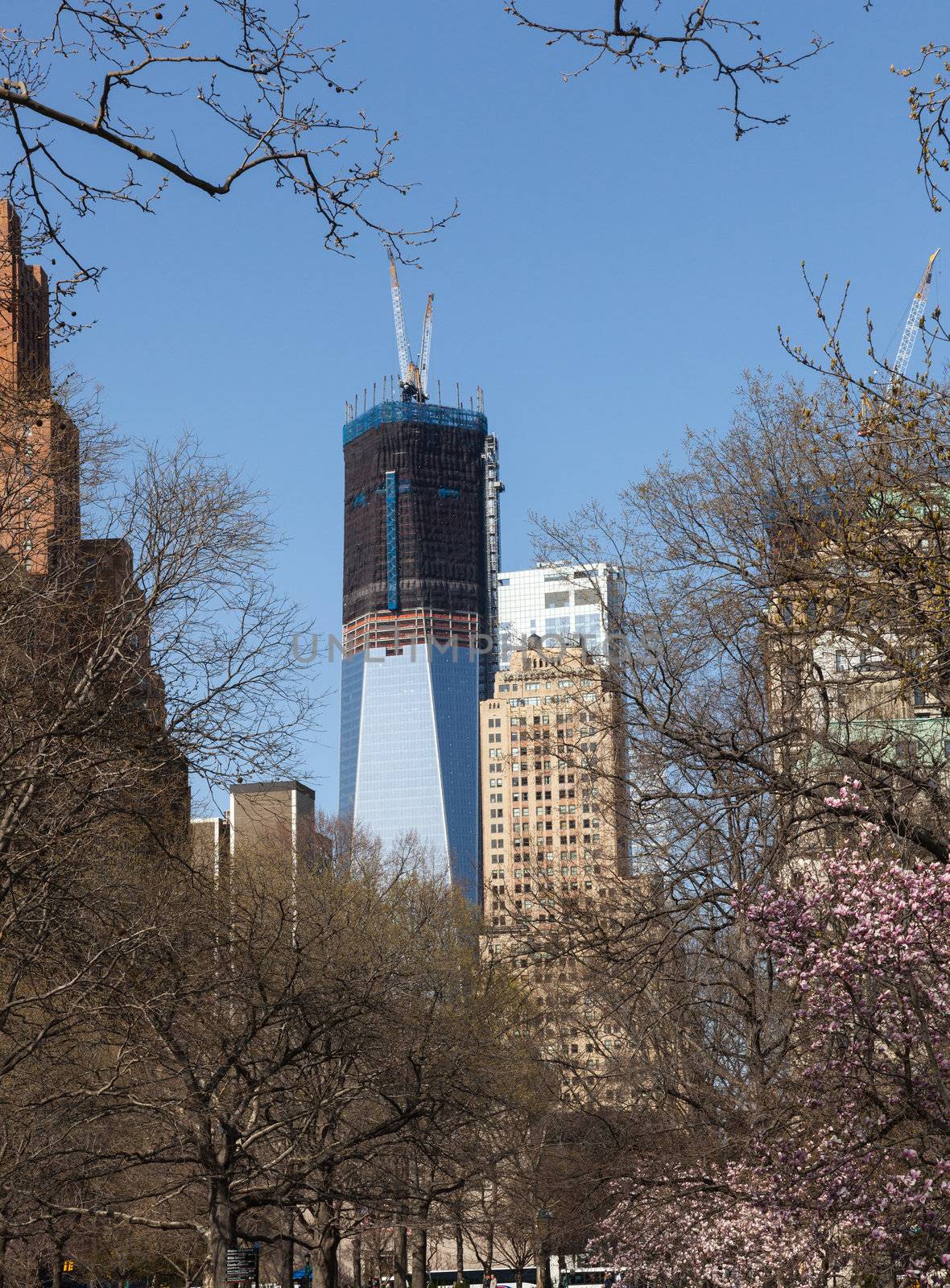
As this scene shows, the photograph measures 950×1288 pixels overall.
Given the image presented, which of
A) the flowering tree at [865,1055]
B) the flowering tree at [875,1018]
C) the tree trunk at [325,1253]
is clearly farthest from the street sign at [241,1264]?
the tree trunk at [325,1253]

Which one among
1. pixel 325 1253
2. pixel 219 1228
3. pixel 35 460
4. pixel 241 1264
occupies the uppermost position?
pixel 35 460

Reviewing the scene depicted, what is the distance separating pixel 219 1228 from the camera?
23.4m

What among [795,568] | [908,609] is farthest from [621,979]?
[908,609]

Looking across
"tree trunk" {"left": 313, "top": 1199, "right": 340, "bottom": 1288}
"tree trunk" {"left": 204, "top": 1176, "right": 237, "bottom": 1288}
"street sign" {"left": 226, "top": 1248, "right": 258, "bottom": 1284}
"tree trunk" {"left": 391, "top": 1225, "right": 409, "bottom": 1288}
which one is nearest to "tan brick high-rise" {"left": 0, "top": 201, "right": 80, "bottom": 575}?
"street sign" {"left": 226, "top": 1248, "right": 258, "bottom": 1284}

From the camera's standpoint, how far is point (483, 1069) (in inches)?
1123

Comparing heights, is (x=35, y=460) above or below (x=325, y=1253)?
above

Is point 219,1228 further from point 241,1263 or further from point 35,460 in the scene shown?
point 35,460

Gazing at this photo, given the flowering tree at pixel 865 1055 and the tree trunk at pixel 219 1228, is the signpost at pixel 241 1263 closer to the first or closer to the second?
the tree trunk at pixel 219 1228

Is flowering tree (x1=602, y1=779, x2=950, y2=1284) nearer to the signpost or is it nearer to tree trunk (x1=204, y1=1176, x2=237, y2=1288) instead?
the signpost

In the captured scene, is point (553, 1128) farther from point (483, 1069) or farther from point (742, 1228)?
point (742, 1228)

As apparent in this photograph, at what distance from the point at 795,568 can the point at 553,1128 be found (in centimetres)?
3484

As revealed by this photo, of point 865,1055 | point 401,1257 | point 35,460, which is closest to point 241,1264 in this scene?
point 865,1055

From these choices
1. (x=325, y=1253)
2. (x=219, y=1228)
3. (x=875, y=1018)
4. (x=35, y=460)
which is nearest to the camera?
(x=875, y=1018)

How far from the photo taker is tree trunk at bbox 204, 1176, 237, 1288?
23234 millimetres
